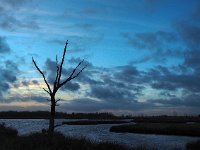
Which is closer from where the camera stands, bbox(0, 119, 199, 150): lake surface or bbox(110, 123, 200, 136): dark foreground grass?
bbox(0, 119, 199, 150): lake surface

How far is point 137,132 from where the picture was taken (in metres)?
65.1

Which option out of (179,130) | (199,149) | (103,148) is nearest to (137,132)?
(179,130)

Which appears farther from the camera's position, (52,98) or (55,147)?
(52,98)

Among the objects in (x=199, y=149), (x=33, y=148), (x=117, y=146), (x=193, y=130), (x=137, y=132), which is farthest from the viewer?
(x=137, y=132)

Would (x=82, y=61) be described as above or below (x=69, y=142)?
above

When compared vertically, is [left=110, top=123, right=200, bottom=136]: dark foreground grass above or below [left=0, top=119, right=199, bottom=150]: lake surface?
above

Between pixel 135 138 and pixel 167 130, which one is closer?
Answer: pixel 135 138

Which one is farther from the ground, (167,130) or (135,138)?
(167,130)

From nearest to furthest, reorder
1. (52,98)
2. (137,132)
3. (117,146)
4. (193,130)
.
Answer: (117,146)
(52,98)
(193,130)
(137,132)

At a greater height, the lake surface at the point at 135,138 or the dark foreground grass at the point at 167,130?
the dark foreground grass at the point at 167,130

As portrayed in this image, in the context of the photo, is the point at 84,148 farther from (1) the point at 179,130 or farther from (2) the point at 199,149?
(1) the point at 179,130

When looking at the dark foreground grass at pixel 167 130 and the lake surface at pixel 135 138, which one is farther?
the dark foreground grass at pixel 167 130

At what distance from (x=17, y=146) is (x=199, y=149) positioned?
53.2 ft

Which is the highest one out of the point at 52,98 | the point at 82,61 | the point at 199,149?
the point at 82,61
